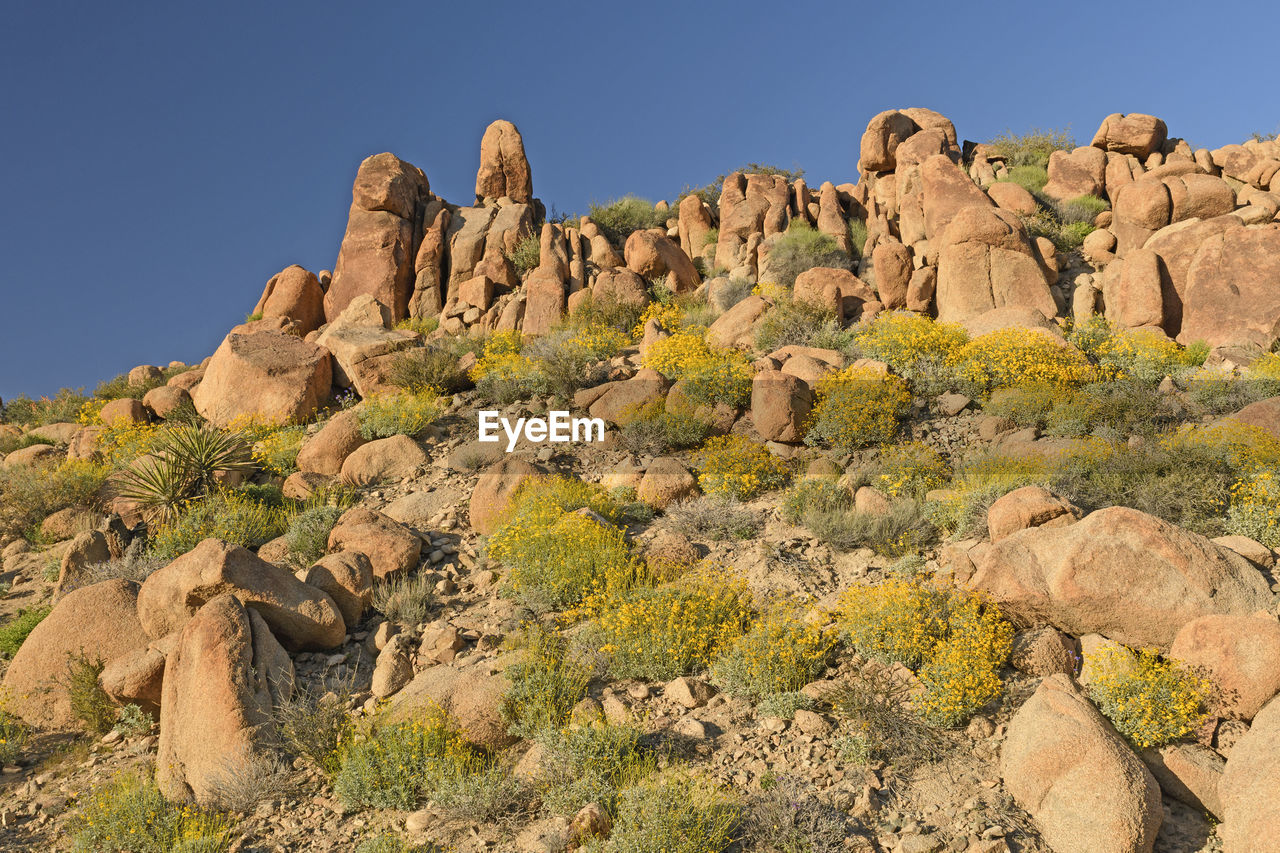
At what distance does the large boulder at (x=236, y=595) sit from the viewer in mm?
7387

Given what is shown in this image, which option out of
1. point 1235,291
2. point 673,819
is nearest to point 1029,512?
point 673,819

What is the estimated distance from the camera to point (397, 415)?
538 inches

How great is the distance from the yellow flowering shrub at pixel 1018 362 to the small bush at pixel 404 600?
9.41 m

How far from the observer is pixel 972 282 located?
54.8 ft

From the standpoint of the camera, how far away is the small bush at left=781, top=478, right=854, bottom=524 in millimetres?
9781

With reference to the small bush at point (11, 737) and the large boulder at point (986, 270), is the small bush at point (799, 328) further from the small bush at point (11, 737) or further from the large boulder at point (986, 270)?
the small bush at point (11, 737)

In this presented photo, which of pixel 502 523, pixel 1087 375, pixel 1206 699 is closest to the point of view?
pixel 1206 699

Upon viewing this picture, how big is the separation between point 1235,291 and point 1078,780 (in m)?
14.1

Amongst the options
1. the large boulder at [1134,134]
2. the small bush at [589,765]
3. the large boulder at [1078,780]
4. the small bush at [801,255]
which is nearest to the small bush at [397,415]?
the small bush at [589,765]

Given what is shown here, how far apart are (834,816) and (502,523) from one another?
18.9 ft

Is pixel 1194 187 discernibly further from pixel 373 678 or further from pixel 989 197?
pixel 373 678

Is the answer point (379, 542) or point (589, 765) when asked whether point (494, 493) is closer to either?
point (379, 542)

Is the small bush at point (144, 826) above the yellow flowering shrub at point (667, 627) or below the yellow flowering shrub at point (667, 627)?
below

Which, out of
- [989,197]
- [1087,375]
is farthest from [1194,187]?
[1087,375]
